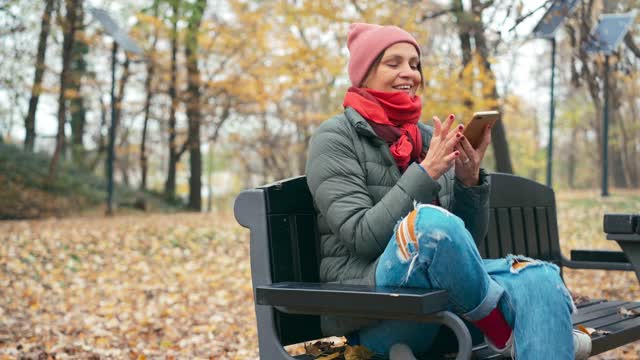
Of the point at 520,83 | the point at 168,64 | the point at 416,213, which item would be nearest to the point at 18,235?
the point at 416,213

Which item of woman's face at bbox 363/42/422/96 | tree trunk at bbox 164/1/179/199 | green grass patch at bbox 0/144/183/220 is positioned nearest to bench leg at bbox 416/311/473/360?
woman's face at bbox 363/42/422/96

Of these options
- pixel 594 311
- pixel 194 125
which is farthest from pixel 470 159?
pixel 194 125

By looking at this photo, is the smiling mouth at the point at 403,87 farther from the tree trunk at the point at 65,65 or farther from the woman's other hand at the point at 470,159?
the tree trunk at the point at 65,65

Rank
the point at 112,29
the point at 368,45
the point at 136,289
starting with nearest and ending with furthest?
the point at 368,45 < the point at 136,289 < the point at 112,29

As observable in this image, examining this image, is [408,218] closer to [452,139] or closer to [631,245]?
[452,139]

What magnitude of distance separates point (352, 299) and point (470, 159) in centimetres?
74

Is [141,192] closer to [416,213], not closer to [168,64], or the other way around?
[168,64]

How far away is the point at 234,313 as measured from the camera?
7.54 m

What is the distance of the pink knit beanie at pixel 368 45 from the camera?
2.96 m

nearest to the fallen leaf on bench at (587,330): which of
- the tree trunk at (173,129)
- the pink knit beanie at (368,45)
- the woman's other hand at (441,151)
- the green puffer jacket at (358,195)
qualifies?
the green puffer jacket at (358,195)

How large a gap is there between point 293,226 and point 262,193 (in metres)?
0.21

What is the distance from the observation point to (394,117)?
2.90 m

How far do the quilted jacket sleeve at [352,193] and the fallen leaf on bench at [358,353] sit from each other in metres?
0.29

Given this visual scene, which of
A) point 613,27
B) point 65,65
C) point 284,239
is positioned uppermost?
point 65,65
